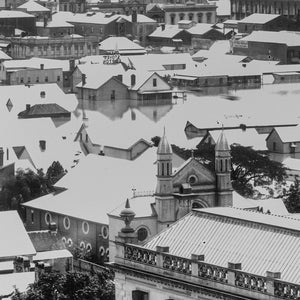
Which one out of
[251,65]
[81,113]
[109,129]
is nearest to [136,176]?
[109,129]

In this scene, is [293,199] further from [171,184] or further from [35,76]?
[35,76]

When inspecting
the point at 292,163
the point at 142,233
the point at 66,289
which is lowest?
the point at 292,163

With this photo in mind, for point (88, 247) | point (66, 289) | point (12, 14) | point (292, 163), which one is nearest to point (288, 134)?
point (292, 163)

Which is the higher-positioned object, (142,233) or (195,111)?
(142,233)

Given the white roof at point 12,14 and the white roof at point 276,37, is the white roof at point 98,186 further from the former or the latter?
the white roof at point 12,14

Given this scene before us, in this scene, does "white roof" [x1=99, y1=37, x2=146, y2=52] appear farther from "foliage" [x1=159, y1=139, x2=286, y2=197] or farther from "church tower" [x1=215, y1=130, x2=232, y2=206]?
"church tower" [x1=215, y1=130, x2=232, y2=206]

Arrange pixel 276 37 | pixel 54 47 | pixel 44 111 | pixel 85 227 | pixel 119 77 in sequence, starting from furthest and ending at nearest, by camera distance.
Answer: pixel 54 47, pixel 276 37, pixel 119 77, pixel 44 111, pixel 85 227

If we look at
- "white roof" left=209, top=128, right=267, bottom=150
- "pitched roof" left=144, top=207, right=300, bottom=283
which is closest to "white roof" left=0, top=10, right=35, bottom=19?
"white roof" left=209, top=128, right=267, bottom=150
